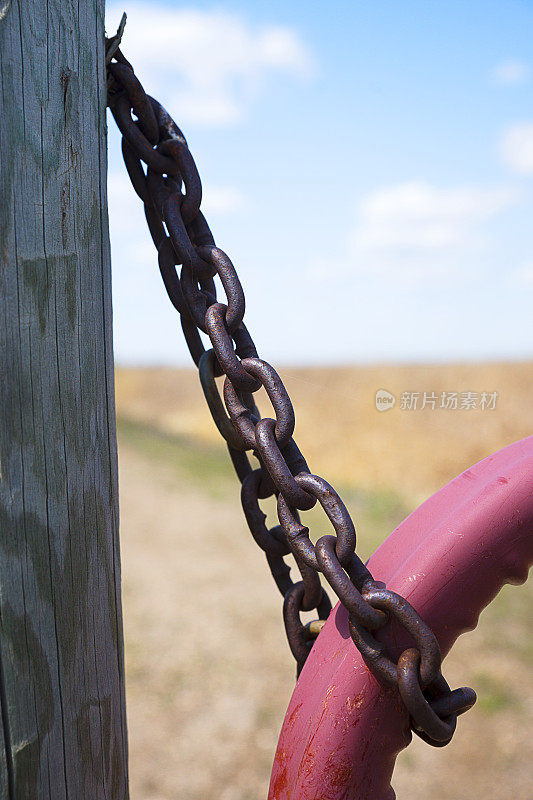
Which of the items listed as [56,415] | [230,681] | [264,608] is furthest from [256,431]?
[264,608]

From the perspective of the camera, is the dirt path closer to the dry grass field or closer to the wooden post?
the dry grass field

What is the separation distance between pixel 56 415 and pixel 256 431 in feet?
0.92

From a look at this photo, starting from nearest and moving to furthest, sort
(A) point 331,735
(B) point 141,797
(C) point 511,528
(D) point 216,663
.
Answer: (A) point 331,735 → (C) point 511,528 → (B) point 141,797 → (D) point 216,663

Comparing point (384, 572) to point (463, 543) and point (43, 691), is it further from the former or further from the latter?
point (43, 691)

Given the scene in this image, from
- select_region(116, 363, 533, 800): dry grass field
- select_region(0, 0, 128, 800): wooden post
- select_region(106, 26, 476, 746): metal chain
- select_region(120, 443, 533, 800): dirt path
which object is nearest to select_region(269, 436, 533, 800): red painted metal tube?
select_region(106, 26, 476, 746): metal chain

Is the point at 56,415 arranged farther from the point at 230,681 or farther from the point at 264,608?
the point at 264,608

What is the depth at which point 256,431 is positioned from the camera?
38.2 inches

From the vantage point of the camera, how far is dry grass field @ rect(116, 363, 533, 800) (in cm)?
342

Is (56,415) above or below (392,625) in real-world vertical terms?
above

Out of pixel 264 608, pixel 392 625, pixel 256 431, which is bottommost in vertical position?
pixel 264 608

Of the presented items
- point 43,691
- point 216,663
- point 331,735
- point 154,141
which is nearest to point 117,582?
point 43,691

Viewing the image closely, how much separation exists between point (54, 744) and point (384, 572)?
1.88 feet

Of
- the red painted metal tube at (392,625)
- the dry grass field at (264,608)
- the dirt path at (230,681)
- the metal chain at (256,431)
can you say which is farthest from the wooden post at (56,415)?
the dirt path at (230,681)

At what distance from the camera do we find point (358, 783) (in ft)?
3.44
